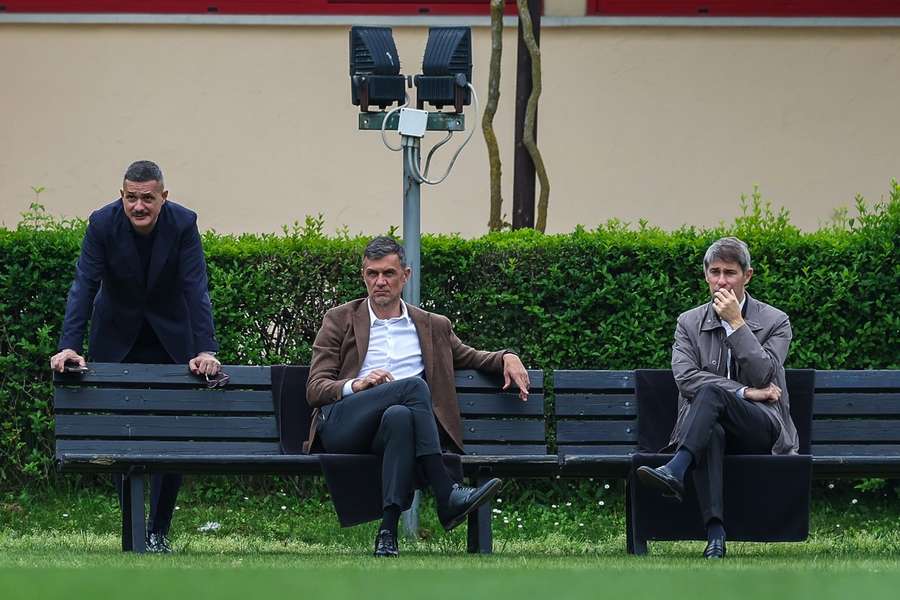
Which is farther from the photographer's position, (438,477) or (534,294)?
(534,294)

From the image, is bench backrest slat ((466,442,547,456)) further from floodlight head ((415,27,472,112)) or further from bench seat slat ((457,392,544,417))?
floodlight head ((415,27,472,112))

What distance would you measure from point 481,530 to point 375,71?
228cm

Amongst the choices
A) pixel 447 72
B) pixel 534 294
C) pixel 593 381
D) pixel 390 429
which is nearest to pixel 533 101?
pixel 534 294

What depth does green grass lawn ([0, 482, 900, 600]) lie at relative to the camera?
17.4 ft

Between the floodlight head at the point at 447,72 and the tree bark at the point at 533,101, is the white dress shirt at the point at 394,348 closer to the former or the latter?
the floodlight head at the point at 447,72

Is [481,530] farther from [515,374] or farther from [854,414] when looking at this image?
[854,414]

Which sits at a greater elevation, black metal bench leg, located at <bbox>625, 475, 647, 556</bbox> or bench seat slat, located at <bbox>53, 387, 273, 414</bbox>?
bench seat slat, located at <bbox>53, 387, 273, 414</bbox>

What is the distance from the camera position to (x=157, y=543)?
8336 millimetres

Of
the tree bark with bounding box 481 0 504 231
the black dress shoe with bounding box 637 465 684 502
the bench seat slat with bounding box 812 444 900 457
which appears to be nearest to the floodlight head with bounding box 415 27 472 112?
the black dress shoe with bounding box 637 465 684 502

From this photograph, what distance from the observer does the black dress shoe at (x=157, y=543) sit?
830cm

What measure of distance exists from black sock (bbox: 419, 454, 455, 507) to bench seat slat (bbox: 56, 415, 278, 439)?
1.02 m

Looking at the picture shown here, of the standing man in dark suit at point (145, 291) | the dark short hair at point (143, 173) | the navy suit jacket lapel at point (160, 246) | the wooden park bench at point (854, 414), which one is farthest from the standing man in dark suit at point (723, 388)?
the dark short hair at point (143, 173)

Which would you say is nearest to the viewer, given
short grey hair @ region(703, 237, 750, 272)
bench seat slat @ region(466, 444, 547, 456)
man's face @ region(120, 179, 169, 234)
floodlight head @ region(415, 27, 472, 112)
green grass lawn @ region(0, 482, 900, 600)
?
green grass lawn @ region(0, 482, 900, 600)

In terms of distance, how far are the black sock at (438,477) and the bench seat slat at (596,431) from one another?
997 millimetres
